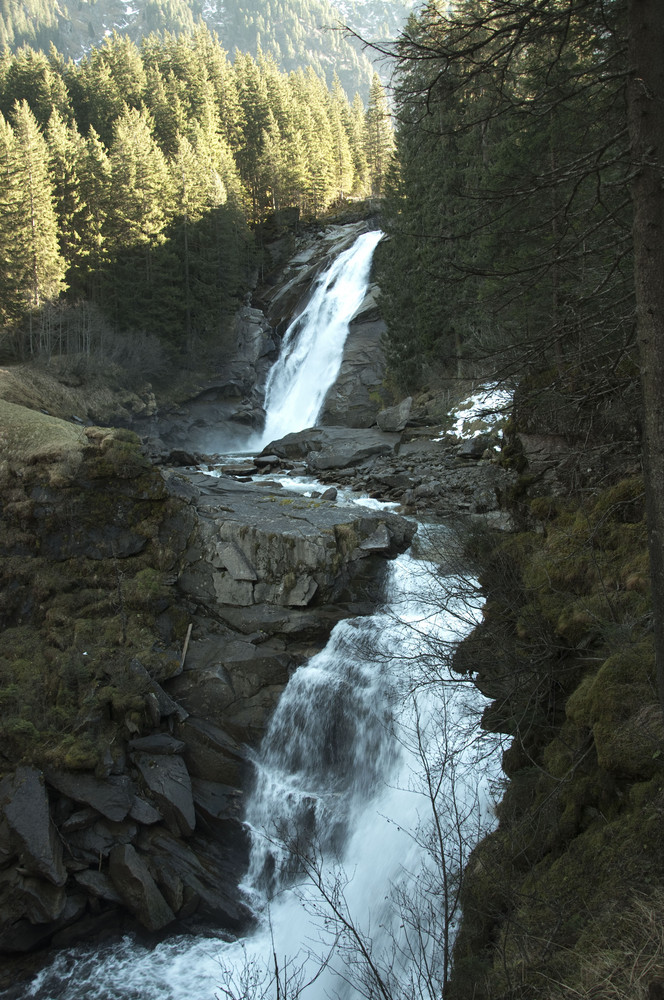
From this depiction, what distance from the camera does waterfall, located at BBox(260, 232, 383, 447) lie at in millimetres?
32094

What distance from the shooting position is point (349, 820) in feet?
32.0

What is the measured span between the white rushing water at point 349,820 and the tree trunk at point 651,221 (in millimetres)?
3609

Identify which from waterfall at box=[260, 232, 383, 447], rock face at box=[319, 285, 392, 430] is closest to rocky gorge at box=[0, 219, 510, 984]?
rock face at box=[319, 285, 392, 430]

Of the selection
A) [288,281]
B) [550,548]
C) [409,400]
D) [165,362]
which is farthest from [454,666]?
[288,281]

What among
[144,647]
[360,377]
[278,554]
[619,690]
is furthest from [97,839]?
[360,377]

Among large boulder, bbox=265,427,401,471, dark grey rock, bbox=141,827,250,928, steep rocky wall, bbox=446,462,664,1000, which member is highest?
large boulder, bbox=265,427,401,471

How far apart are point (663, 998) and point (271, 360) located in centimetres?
3474

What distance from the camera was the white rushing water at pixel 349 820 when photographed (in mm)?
7578

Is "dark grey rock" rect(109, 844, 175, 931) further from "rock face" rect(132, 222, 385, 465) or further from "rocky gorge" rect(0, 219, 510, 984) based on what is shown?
"rock face" rect(132, 222, 385, 465)

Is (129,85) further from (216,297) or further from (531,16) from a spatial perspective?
(531,16)

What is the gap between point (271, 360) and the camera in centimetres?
3612

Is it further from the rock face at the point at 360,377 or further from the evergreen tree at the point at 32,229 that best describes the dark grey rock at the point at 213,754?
the evergreen tree at the point at 32,229

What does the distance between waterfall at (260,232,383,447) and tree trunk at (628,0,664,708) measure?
27036 millimetres

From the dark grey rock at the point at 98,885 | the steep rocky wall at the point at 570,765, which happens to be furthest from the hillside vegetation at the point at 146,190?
the steep rocky wall at the point at 570,765
